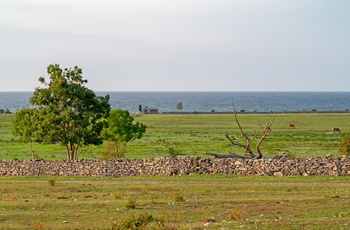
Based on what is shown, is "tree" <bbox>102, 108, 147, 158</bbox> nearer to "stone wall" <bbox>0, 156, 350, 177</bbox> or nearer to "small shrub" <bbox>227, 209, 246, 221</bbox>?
"stone wall" <bbox>0, 156, 350, 177</bbox>

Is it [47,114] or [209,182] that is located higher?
[47,114]

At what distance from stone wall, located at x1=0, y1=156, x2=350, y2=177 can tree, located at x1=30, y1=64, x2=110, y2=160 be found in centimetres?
506

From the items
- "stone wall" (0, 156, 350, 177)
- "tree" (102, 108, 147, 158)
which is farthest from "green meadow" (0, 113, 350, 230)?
"tree" (102, 108, 147, 158)

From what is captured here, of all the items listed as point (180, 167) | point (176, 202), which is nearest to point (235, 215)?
point (176, 202)

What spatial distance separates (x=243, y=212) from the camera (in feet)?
83.4

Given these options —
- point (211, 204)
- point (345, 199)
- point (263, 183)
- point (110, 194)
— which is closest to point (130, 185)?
point (110, 194)

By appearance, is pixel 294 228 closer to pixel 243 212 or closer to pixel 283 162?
pixel 243 212

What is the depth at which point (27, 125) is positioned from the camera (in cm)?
5559

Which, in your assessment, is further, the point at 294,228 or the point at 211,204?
the point at 211,204

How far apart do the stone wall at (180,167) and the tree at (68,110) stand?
506 centimetres

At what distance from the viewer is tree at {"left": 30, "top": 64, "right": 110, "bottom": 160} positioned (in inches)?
2040

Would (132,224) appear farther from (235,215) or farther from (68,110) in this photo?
(68,110)

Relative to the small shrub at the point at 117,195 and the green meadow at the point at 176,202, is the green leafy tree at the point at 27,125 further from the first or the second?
the small shrub at the point at 117,195

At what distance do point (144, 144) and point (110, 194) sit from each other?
44.3 m
